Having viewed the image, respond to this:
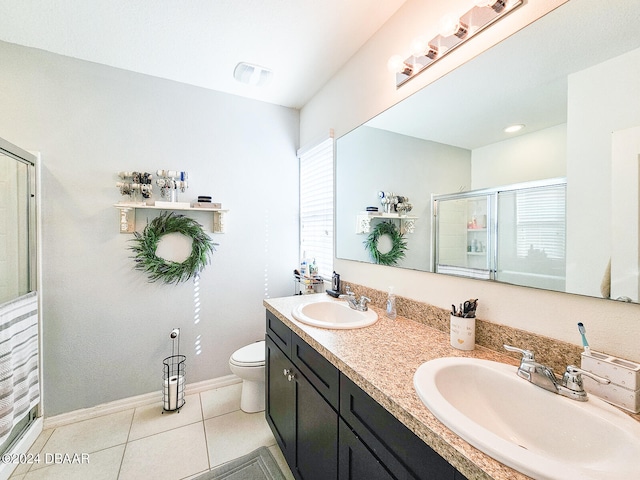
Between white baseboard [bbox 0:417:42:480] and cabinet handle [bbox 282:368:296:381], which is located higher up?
cabinet handle [bbox 282:368:296:381]

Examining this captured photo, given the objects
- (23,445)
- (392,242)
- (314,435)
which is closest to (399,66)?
(392,242)

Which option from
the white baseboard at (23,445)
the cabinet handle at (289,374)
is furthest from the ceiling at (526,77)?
the white baseboard at (23,445)

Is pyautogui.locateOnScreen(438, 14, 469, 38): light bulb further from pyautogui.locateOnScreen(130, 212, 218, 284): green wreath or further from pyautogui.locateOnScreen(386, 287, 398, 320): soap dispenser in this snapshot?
pyautogui.locateOnScreen(130, 212, 218, 284): green wreath

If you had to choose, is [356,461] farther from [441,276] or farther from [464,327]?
[441,276]

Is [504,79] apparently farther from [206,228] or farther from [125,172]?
[125,172]

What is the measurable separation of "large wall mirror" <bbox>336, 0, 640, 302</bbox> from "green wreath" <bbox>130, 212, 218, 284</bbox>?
1664 millimetres

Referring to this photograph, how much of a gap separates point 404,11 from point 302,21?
1.88 feet

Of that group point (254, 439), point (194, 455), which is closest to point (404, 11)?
point (254, 439)

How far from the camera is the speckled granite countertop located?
1.82ft

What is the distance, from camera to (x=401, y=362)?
954 mm

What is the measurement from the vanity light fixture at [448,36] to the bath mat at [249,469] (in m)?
2.23

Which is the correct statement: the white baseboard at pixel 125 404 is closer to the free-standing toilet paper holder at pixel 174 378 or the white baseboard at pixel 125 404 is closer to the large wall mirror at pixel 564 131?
the free-standing toilet paper holder at pixel 174 378

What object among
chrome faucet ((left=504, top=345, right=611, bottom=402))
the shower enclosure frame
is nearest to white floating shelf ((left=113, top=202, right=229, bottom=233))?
the shower enclosure frame

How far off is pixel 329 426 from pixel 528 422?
2.11 ft
